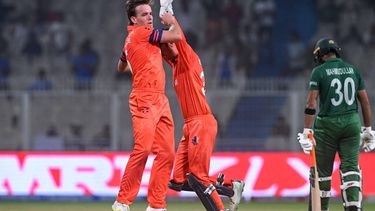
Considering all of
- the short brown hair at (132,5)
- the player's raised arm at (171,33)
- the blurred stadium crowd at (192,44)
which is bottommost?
the blurred stadium crowd at (192,44)

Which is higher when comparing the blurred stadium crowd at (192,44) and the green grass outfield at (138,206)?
the blurred stadium crowd at (192,44)

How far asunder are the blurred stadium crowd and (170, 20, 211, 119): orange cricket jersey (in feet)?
25.2

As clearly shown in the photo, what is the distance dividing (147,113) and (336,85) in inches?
89.3

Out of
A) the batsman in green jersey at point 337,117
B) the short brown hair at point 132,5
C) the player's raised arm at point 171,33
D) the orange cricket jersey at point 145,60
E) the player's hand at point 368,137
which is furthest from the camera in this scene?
the player's hand at point 368,137

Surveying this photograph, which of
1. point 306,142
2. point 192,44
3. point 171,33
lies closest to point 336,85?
point 306,142

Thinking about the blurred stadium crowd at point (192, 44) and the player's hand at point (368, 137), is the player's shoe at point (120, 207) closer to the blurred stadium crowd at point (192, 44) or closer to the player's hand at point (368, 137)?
the player's hand at point (368, 137)

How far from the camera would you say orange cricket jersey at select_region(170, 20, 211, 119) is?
38.1 ft

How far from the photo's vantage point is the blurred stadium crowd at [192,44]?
19.6m

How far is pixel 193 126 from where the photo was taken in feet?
37.9

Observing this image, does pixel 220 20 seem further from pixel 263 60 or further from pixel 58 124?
pixel 58 124

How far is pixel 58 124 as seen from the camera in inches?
805

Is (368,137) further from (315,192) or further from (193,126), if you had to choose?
(193,126)

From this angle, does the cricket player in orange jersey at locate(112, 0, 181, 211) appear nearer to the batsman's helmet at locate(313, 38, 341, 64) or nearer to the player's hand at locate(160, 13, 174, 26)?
the player's hand at locate(160, 13, 174, 26)

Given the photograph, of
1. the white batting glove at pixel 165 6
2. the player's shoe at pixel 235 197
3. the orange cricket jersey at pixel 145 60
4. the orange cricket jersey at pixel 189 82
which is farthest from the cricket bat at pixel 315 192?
the white batting glove at pixel 165 6
